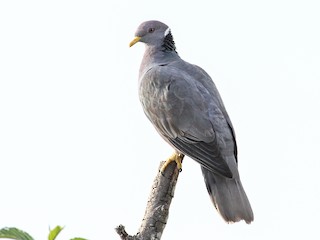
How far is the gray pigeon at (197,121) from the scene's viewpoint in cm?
587

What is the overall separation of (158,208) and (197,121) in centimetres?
174

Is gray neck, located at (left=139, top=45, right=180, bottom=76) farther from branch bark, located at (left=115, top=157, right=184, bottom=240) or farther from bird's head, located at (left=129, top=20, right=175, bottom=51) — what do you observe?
branch bark, located at (left=115, top=157, right=184, bottom=240)

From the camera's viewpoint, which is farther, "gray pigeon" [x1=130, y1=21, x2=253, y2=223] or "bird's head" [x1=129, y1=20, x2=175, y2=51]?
"bird's head" [x1=129, y1=20, x2=175, y2=51]

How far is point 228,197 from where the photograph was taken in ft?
19.1

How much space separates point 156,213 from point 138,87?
2.83 m

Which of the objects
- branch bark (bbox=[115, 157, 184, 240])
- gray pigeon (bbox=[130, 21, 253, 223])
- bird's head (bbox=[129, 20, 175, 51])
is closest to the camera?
branch bark (bbox=[115, 157, 184, 240])

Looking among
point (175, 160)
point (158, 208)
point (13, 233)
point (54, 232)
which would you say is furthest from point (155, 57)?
point (13, 233)

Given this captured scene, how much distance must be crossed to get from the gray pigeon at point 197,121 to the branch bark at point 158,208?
1.60ft

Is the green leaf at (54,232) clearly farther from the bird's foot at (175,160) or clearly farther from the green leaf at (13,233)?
the bird's foot at (175,160)

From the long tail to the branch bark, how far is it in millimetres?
498

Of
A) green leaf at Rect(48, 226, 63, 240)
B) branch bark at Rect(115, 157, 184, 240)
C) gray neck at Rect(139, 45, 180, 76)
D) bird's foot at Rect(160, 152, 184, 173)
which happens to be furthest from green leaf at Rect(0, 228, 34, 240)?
gray neck at Rect(139, 45, 180, 76)

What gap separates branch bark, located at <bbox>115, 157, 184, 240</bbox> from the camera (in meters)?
4.38

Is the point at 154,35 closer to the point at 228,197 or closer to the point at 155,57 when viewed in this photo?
the point at 155,57

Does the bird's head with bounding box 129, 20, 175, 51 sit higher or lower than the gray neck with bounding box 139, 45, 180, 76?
higher
